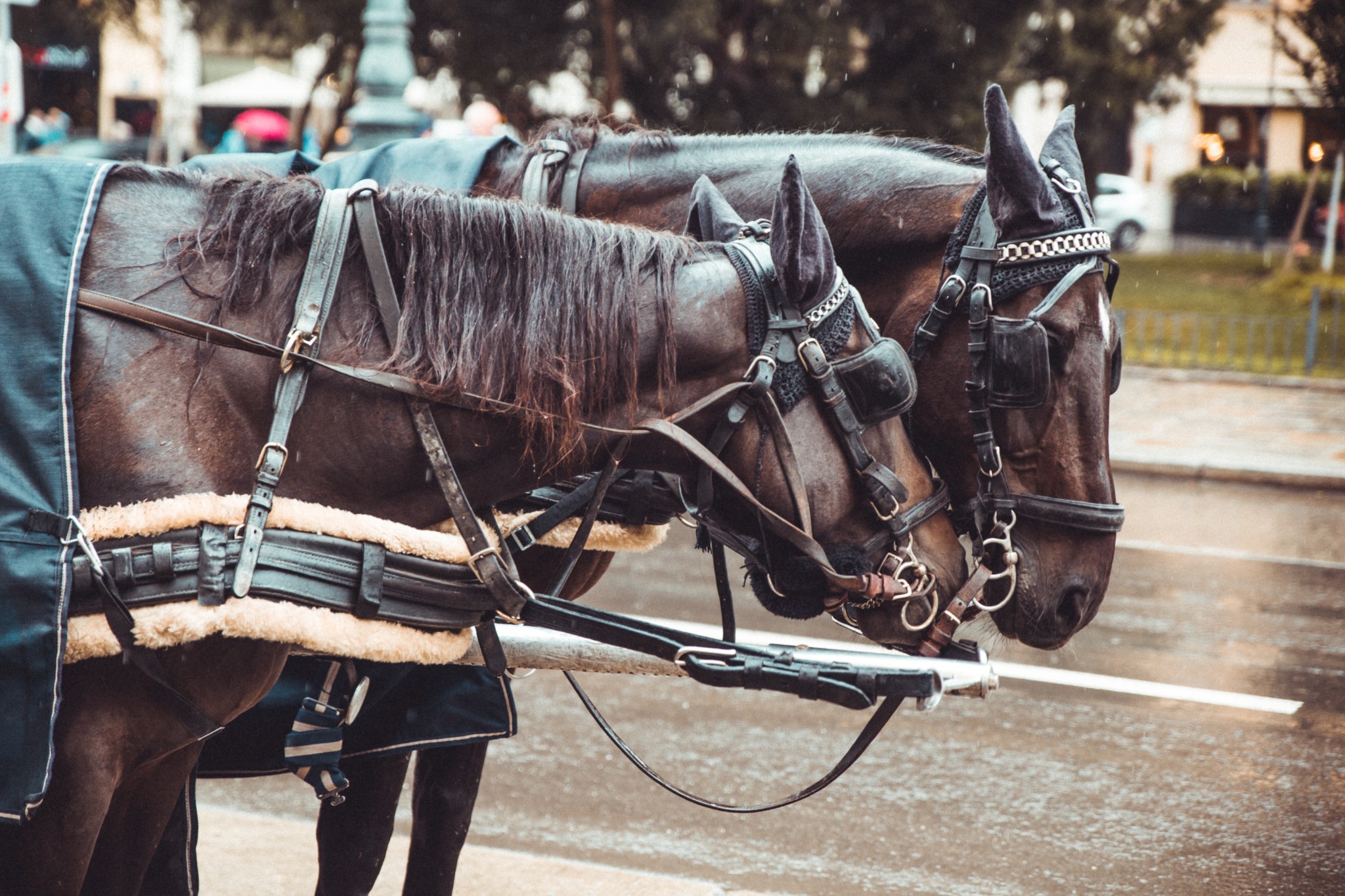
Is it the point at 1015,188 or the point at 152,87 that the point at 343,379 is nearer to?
the point at 1015,188

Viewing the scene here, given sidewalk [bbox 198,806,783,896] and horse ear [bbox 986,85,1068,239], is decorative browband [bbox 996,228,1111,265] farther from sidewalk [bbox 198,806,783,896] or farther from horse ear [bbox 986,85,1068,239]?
sidewalk [bbox 198,806,783,896]

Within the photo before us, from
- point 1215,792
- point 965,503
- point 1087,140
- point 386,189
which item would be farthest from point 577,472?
point 1087,140

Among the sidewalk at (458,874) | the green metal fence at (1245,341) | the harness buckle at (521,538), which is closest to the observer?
the harness buckle at (521,538)

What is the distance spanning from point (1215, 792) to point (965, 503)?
6.73 ft

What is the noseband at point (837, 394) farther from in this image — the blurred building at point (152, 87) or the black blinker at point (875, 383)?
→ the blurred building at point (152, 87)

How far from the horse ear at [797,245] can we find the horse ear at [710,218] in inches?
10.6

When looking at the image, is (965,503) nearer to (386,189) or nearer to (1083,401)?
(1083,401)

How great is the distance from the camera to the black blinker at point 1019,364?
2756mm

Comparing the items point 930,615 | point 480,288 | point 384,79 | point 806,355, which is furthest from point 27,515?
point 384,79

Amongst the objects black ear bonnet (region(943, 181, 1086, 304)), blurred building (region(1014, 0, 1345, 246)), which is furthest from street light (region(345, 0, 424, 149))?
blurred building (region(1014, 0, 1345, 246))

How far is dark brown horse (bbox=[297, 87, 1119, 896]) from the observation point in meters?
2.80

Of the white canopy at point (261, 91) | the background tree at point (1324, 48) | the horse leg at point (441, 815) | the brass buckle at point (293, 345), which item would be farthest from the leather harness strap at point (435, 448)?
the white canopy at point (261, 91)

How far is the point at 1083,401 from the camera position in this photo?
2.80 meters

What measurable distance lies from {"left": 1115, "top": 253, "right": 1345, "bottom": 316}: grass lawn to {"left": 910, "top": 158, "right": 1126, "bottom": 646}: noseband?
13.8 metres
